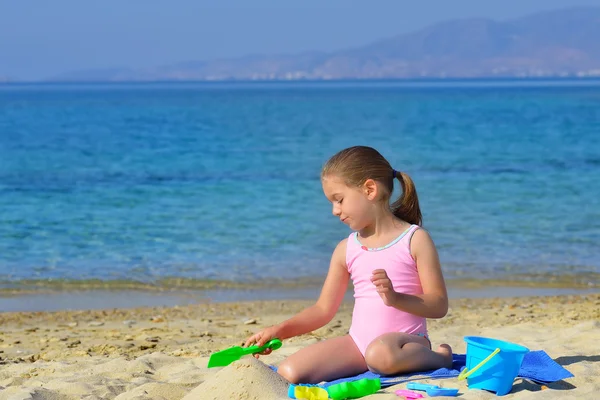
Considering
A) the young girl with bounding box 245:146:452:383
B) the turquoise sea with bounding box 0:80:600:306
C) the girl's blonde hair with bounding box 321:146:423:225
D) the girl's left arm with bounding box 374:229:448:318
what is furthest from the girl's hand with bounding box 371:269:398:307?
the turquoise sea with bounding box 0:80:600:306

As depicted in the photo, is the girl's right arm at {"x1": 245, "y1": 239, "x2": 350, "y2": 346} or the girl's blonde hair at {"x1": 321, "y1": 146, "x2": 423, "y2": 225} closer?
the girl's blonde hair at {"x1": 321, "y1": 146, "x2": 423, "y2": 225}

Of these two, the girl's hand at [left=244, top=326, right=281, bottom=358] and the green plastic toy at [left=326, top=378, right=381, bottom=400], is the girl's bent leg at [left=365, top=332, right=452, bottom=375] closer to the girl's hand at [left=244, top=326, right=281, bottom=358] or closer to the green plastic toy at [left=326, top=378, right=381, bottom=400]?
the green plastic toy at [left=326, top=378, right=381, bottom=400]

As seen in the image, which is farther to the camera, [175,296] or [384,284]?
[175,296]

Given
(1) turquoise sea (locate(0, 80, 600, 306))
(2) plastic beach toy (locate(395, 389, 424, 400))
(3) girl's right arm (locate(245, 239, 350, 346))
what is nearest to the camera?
(2) plastic beach toy (locate(395, 389, 424, 400))

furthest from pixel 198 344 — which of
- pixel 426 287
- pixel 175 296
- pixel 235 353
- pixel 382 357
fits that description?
pixel 426 287

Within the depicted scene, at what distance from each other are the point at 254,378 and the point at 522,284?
15.2 feet

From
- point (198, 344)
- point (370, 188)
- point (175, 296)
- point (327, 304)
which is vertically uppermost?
point (370, 188)

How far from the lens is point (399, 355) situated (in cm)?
A: 398

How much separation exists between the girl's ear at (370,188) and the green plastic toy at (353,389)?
2.71 ft

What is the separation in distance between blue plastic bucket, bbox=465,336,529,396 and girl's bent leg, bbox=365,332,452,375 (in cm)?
26

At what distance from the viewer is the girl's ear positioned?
4.07 m

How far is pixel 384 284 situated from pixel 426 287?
38cm

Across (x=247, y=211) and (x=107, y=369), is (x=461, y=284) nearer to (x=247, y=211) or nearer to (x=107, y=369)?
(x=107, y=369)

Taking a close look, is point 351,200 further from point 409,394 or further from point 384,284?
point 409,394
